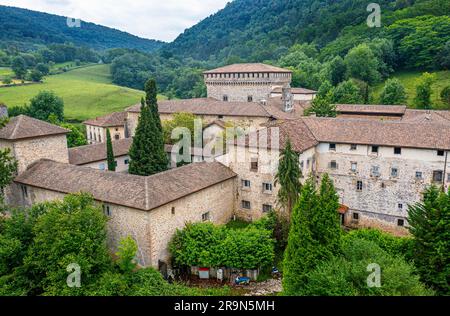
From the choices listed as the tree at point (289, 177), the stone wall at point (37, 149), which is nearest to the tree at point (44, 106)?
the stone wall at point (37, 149)

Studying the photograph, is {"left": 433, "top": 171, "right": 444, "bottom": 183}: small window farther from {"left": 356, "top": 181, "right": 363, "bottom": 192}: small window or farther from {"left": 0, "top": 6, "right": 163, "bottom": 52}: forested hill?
{"left": 0, "top": 6, "right": 163, "bottom": 52}: forested hill

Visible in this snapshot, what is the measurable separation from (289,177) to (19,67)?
10621cm

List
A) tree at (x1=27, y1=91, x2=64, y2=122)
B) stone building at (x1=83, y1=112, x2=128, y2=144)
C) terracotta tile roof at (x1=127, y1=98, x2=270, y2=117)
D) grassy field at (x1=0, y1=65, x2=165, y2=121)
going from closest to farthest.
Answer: terracotta tile roof at (x1=127, y1=98, x2=270, y2=117)
stone building at (x1=83, y1=112, x2=128, y2=144)
tree at (x1=27, y1=91, x2=64, y2=122)
grassy field at (x1=0, y1=65, x2=165, y2=121)

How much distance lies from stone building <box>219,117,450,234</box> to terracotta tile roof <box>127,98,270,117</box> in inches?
536

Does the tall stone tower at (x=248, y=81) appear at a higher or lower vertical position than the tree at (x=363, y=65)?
lower

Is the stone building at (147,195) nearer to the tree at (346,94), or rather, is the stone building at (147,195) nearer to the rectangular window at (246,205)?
the rectangular window at (246,205)

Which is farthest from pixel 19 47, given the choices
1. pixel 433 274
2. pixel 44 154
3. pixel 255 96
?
pixel 433 274

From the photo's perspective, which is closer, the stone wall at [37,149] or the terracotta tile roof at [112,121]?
the stone wall at [37,149]

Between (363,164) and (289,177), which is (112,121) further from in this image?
(363,164)

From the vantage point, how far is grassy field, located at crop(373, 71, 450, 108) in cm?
7044

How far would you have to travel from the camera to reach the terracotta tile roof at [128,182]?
25812mm

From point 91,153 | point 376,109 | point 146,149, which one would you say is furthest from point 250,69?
point 91,153

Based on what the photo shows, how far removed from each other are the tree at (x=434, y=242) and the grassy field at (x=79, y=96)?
76247 millimetres

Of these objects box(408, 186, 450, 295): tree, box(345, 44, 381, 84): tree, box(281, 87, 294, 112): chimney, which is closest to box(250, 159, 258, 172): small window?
box(408, 186, 450, 295): tree
